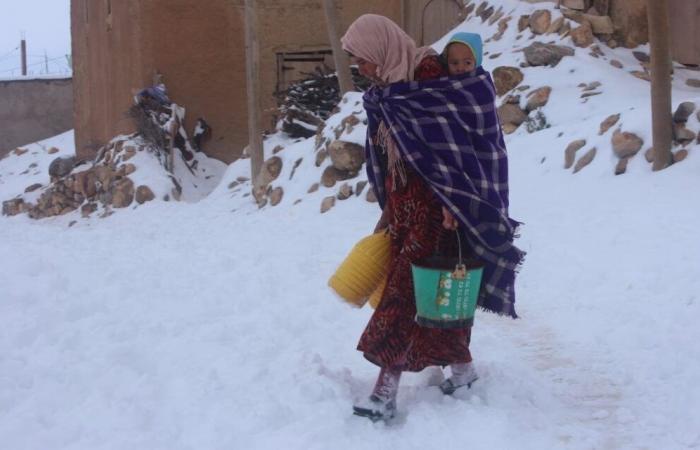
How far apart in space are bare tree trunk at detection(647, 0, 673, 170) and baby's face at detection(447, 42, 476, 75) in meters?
4.06

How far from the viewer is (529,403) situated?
10.7 feet

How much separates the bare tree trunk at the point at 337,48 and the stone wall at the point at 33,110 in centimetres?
1373

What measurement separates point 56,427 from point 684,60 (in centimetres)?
953

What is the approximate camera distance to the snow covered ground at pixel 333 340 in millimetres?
3018

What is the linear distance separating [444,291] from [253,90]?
883 cm

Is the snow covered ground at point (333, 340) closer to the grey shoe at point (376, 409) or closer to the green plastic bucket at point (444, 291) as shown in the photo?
the grey shoe at point (376, 409)

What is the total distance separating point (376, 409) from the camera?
10.0ft

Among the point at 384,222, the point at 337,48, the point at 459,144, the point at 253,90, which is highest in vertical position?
the point at 337,48

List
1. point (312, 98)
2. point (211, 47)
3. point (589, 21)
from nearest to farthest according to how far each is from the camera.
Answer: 1. point (589, 21)
2. point (312, 98)
3. point (211, 47)

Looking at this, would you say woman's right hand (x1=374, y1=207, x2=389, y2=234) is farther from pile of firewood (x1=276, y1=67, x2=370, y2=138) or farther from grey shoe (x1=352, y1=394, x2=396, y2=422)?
pile of firewood (x1=276, y1=67, x2=370, y2=138)

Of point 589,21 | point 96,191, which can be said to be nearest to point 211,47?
point 96,191

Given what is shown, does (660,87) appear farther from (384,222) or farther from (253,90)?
(253,90)

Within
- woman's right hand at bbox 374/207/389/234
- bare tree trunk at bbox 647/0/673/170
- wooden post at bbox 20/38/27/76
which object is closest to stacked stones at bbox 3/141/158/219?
bare tree trunk at bbox 647/0/673/170

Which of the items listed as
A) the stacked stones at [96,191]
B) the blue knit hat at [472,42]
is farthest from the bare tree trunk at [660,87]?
the stacked stones at [96,191]
